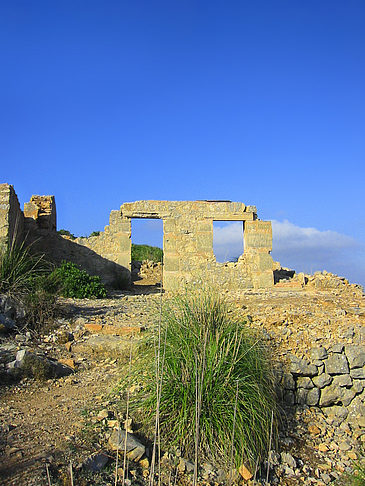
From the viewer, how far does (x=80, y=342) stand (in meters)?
6.08

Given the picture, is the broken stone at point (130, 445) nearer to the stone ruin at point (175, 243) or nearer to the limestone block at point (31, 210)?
the stone ruin at point (175, 243)

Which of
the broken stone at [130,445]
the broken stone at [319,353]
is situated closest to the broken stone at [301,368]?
the broken stone at [319,353]

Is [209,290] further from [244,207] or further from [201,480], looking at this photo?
[244,207]

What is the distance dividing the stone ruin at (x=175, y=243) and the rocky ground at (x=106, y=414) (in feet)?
19.2

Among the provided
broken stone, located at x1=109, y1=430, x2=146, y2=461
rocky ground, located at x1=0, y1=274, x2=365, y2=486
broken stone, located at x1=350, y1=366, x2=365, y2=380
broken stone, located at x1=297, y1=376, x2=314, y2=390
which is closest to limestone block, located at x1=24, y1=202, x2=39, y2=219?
rocky ground, located at x1=0, y1=274, x2=365, y2=486

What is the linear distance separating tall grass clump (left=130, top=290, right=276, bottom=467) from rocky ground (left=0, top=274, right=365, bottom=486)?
0.20 metres

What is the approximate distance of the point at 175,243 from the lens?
13.6m

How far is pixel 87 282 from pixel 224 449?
6.81 meters

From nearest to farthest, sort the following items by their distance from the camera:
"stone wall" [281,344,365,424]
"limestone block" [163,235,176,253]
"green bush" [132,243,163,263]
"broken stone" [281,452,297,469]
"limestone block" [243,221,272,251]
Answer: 1. "broken stone" [281,452,297,469]
2. "stone wall" [281,344,365,424]
3. "limestone block" [163,235,176,253]
4. "limestone block" [243,221,272,251]
5. "green bush" [132,243,163,263]

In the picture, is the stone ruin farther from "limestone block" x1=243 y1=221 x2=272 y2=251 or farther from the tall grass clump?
the tall grass clump

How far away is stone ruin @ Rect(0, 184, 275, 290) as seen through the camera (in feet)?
43.8

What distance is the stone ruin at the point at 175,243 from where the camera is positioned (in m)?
13.4

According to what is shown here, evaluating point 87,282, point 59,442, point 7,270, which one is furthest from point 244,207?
point 59,442

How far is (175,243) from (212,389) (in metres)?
9.70
